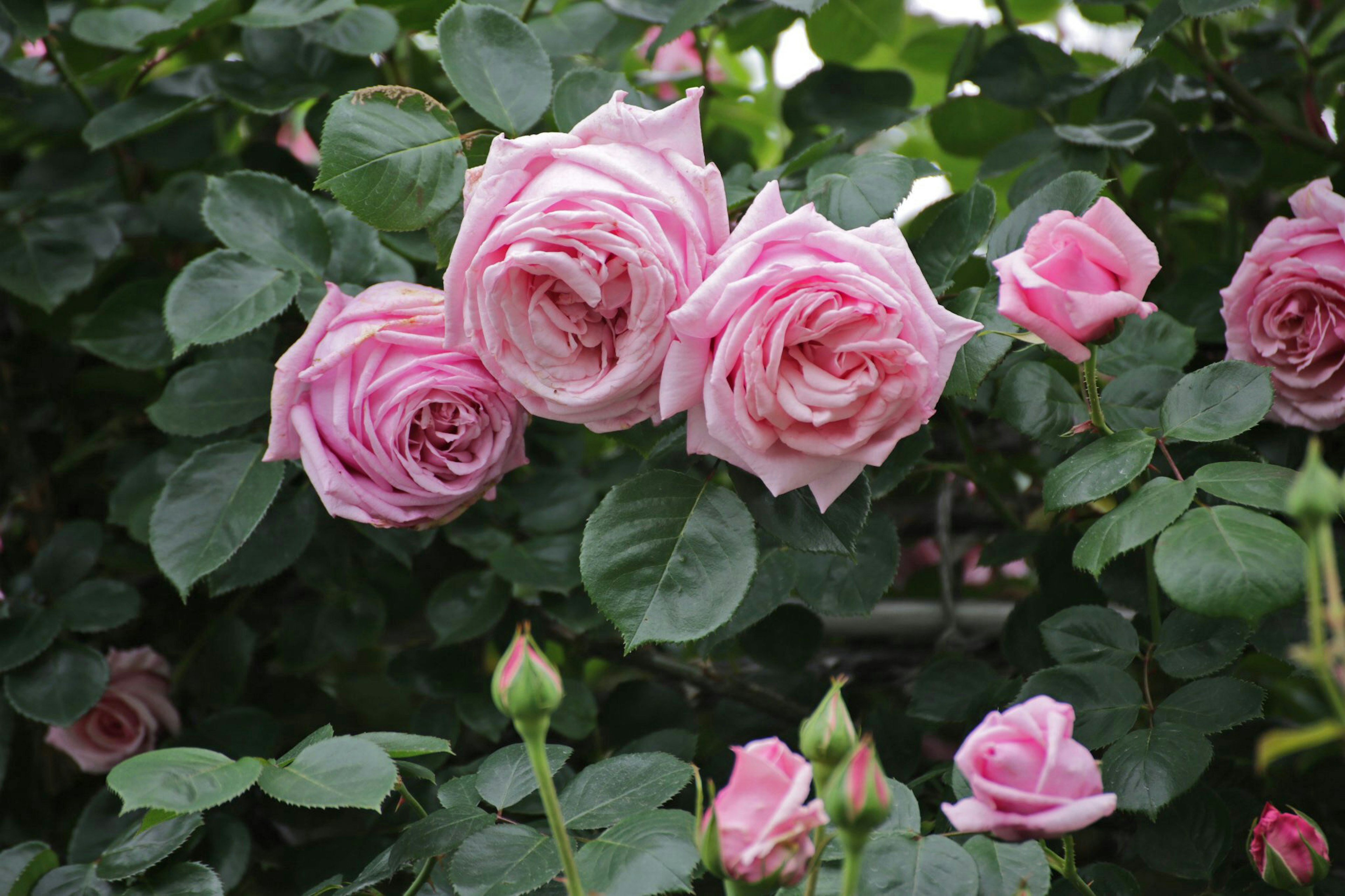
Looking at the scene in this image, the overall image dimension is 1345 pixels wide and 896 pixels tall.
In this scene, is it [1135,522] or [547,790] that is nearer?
[547,790]

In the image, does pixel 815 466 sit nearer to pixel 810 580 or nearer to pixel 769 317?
pixel 769 317

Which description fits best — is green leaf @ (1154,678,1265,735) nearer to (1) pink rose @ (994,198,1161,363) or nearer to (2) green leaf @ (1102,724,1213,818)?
(2) green leaf @ (1102,724,1213,818)

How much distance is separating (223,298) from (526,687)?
0.50 meters

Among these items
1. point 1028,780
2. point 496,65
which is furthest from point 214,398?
point 1028,780

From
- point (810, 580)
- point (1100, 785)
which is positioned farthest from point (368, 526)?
point (1100, 785)

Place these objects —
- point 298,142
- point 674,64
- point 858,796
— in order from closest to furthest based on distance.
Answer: point 858,796, point 298,142, point 674,64

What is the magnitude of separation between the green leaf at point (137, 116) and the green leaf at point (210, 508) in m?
0.34

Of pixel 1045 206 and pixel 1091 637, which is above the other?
pixel 1045 206

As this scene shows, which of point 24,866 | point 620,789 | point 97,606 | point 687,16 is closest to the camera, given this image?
point 620,789

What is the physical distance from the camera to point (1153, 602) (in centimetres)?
76

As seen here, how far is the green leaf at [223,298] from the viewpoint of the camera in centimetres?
76

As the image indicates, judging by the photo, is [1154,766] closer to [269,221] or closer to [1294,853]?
[1294,853]

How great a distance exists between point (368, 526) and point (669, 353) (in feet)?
1.36

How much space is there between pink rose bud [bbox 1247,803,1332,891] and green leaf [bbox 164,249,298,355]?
70cm
